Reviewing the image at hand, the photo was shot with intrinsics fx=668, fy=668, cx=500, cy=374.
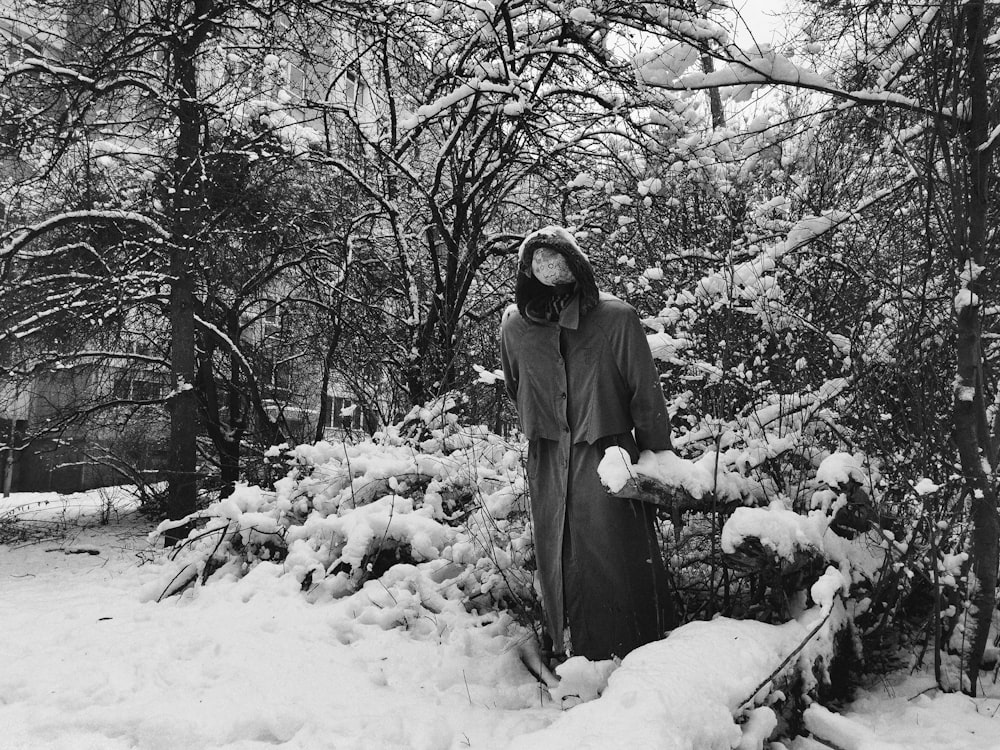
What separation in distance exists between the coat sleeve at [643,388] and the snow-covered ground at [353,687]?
70 centimetres

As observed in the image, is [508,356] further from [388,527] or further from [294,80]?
[294,80]

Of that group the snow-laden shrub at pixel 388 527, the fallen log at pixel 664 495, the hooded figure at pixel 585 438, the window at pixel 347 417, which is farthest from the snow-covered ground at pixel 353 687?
the window at pixel 347 417

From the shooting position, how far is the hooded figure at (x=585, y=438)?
8.44 feet

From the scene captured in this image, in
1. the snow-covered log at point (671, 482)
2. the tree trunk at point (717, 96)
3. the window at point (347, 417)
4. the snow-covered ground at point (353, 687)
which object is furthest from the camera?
the window at point (347, 417)

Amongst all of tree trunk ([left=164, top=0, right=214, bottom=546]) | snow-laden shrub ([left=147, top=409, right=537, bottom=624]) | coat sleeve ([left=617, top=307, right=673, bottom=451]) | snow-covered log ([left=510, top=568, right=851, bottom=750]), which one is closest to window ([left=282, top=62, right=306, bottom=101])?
tree trunk ([left=164, top=0, right=214, bottom=546])

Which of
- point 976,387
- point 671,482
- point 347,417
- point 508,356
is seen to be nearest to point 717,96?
point 347,417

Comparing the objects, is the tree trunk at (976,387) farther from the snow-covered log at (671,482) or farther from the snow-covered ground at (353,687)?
the snow-covered log at (671,482)

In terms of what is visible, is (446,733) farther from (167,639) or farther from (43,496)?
(43,496)

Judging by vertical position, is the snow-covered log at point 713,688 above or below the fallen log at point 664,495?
below

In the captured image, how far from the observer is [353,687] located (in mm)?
2604

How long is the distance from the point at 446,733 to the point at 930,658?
184 cm

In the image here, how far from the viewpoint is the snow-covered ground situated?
5.81ft

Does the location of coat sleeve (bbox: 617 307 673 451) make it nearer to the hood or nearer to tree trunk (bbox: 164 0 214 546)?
the hood

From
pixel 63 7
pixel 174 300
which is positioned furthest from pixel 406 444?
pixel 63 7
